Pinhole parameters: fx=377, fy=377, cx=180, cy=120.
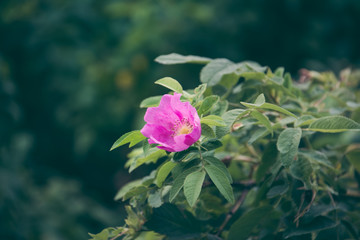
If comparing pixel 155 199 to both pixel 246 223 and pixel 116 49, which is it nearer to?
pixel 246 223

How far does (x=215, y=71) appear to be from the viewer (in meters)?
0.85

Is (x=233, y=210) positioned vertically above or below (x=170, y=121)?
below

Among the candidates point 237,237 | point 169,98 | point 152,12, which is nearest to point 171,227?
point 237,237

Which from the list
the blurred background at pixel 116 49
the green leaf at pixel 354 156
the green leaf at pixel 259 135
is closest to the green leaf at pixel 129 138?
the green leaf at pixel 259 135

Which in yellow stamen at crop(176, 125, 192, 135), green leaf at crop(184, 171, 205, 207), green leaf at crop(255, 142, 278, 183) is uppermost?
yellow stamen at crop(176, 125, 192, 135)

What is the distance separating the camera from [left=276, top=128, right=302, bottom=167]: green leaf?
0.67 m

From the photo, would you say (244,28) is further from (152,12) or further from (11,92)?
(11,92)

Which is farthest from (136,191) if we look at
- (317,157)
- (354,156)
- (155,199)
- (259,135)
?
(354,156)

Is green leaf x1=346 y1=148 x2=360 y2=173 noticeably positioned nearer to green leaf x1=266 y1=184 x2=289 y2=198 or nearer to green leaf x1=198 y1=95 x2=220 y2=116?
green leaf x1=266 y1=184 x2=289 y2=198

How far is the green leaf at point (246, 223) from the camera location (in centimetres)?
78

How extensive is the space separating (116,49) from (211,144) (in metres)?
2.80

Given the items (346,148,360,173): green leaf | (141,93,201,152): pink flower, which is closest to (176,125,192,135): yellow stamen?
(141,93,201,152): pink flower

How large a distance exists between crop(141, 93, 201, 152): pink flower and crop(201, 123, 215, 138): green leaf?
0.06 ft

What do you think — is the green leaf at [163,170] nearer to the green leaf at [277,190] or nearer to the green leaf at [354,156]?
the green leaf at [277,190]
